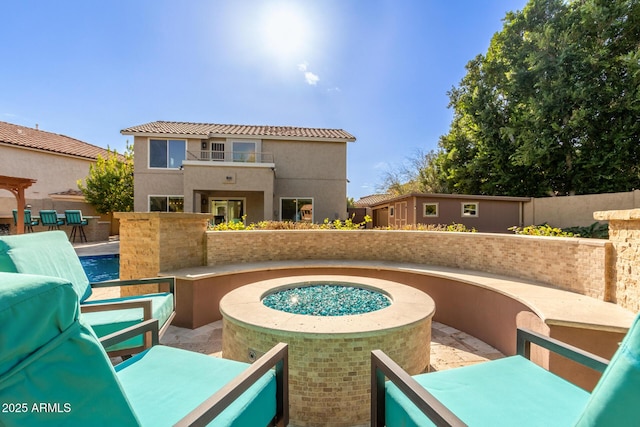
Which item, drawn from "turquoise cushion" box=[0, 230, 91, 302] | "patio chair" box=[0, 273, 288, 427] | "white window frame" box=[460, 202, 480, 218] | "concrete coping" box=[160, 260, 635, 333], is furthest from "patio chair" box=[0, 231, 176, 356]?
"white window frame" box=[460, 202, 480, 218]

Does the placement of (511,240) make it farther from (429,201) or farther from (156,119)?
(156,119)

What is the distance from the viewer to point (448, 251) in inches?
228

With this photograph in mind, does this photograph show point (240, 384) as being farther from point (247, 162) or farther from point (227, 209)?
point (227, 209)

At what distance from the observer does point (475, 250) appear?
17.8 feet

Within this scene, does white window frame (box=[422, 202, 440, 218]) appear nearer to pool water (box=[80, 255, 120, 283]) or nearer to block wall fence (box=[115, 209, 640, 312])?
block wall fence (box=[115, 209, 640, 312])

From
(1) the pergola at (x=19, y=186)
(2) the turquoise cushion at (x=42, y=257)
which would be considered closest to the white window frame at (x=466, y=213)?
(2) the turquoise cushion at (x=42, y=257)

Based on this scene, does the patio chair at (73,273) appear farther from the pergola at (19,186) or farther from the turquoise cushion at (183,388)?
the pergola at (19,186)

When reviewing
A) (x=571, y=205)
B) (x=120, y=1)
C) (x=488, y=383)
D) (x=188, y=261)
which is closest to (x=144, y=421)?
(x=488, y=383)

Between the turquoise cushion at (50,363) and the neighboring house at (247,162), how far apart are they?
11694 millimetres

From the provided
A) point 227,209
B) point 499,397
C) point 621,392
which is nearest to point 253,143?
point 227,209

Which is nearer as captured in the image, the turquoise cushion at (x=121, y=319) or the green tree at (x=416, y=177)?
the turquoise cushion at (x=121, y=319)

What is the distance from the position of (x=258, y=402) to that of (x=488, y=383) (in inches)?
59.2

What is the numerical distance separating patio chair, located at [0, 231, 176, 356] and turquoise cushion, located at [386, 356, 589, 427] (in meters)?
2.42

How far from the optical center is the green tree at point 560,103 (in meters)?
12.4
